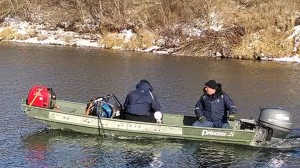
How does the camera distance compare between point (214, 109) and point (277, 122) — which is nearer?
point (277, 122)

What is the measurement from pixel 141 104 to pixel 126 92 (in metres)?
6.74

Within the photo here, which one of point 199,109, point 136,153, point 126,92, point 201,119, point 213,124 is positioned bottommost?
point 136,153

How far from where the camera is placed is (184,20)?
39.8 meters

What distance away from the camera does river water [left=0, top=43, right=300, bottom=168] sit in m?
12.6

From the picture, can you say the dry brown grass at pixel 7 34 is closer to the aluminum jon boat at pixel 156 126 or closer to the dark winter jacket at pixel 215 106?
the aluminum jon boat at pixel 156 126

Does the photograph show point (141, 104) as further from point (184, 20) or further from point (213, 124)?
point (184, 20)

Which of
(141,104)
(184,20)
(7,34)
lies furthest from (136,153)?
(7,34)

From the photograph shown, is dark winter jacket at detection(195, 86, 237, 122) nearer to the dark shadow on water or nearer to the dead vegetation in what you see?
the dark shadow on water

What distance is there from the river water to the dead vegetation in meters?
2.52

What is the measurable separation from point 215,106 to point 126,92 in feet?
24.4

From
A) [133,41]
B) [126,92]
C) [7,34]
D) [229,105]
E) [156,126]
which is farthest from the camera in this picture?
[7,34]

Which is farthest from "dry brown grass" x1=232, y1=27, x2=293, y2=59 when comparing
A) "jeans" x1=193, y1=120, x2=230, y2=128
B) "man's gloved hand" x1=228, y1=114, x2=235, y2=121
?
"jeans" x1=193, y1=120, x2=230, y2=128

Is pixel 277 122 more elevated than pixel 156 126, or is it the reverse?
pixel 277 122

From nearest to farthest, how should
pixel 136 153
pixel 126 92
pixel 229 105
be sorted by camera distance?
pixel 136 153, pixel 229 105, pixel 126 92
